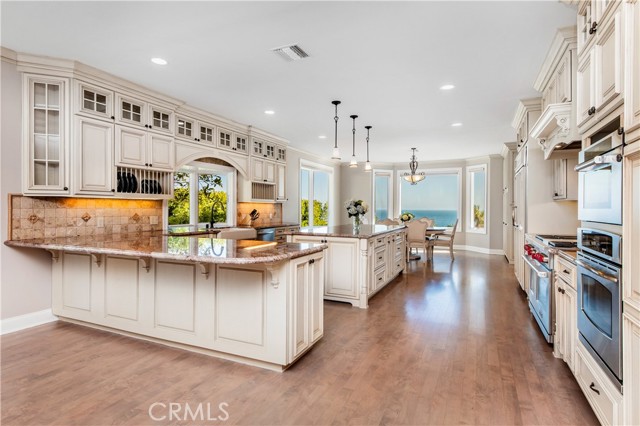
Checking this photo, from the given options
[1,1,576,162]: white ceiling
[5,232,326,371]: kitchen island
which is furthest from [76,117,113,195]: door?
[5,232,326,371]: kitchen island

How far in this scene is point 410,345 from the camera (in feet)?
9.75

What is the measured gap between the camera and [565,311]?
248 cm

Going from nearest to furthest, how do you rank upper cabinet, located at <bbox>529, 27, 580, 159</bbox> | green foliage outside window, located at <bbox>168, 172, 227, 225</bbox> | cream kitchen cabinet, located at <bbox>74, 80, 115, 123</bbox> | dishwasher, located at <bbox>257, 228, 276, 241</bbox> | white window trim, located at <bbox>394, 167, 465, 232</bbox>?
upper cabinet, located at <bbox>529, 27, 580, 159</bbox> → cream kitchen cabinet, located at <bbox>74, 80, 115, 123</bbox> → green foliage outside window, located at <bbox>168, 172, 227, 225</bbox> → dishwasher, located at <bbox>257, 228, 276, 241</bbox> → white window trim, located at <bbox>394, 167, 465, 232</bbox>

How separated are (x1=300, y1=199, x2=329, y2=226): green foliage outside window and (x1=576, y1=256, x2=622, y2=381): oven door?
679 cm

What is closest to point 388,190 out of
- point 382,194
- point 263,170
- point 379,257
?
point 382,194

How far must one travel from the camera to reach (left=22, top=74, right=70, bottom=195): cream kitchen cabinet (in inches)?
132

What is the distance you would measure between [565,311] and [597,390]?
2.51ft

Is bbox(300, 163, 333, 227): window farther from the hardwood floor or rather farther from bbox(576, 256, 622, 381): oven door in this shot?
bbox(576, 256, 622, 381): oven door

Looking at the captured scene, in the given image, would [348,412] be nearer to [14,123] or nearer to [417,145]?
[14,123]

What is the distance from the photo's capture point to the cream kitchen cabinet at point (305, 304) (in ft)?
8.23

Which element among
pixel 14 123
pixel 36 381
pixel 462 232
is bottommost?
pixel 36 381

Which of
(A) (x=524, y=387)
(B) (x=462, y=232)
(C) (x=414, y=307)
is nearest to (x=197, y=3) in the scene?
(A) (x=524, y=387)

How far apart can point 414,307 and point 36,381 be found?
3597 mm

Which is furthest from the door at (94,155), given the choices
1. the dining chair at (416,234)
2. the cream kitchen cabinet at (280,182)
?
the dining chair at (416,234)
